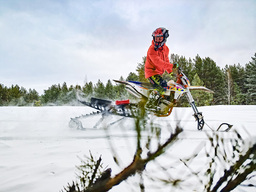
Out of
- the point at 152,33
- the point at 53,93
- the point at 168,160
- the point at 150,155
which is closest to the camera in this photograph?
the point at 150,155

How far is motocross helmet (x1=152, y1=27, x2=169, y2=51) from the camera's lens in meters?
3.08

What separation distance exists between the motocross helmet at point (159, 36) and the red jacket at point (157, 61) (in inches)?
4.8

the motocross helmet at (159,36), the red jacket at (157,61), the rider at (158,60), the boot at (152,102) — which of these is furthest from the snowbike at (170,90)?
the boot at (152,102)

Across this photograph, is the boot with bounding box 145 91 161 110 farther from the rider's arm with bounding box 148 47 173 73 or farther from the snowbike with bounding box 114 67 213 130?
the snowbike with bounding box 114 67 213 130

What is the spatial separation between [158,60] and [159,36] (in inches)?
17.4

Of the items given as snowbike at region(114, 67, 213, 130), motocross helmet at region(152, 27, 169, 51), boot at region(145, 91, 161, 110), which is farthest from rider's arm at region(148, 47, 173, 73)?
boot at region(145, 91, 161, 110)

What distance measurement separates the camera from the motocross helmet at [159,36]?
308cm

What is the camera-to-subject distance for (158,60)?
3145 millimetres

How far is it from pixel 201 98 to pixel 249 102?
32.5ft

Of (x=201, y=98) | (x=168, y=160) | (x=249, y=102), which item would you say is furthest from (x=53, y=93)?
(x=168, y=160)

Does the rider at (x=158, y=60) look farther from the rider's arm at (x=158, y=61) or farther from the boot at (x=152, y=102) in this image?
the boot at (x=152, y=102)

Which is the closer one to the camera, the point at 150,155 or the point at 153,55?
the point at 150,155

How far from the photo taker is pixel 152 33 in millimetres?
3141

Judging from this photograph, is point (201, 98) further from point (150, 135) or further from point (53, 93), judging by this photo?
point (53, 93)
